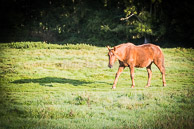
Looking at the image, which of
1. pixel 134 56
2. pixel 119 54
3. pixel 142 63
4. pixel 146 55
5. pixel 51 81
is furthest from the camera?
pixel 51 81

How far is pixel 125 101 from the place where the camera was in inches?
433

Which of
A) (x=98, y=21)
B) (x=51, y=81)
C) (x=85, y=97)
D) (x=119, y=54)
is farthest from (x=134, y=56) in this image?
(x=98, y=21)

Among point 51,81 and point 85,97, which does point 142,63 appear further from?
point 51,81

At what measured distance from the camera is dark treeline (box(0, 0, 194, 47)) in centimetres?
3825

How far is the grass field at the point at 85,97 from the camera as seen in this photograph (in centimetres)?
873

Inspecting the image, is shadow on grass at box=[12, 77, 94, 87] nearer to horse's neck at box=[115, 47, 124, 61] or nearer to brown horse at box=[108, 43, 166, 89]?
brown horse at box=[108, 43, 166, 89]

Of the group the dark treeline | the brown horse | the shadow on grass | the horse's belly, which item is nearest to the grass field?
the shadow on grass

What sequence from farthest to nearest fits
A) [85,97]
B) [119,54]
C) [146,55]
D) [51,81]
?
[51,81] → [146,55] → [119,54] → [85,97]

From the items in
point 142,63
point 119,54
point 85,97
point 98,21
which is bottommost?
point 85,97

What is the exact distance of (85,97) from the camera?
1168 cm

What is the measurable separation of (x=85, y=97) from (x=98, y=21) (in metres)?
36.0

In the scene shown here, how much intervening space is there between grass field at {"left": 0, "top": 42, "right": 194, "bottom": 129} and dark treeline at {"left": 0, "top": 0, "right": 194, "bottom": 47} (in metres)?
15.2

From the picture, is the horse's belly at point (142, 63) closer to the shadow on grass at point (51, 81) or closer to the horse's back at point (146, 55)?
the horse's back at point (146, 55)

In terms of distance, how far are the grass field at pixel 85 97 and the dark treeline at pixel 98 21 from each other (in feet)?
49.8
